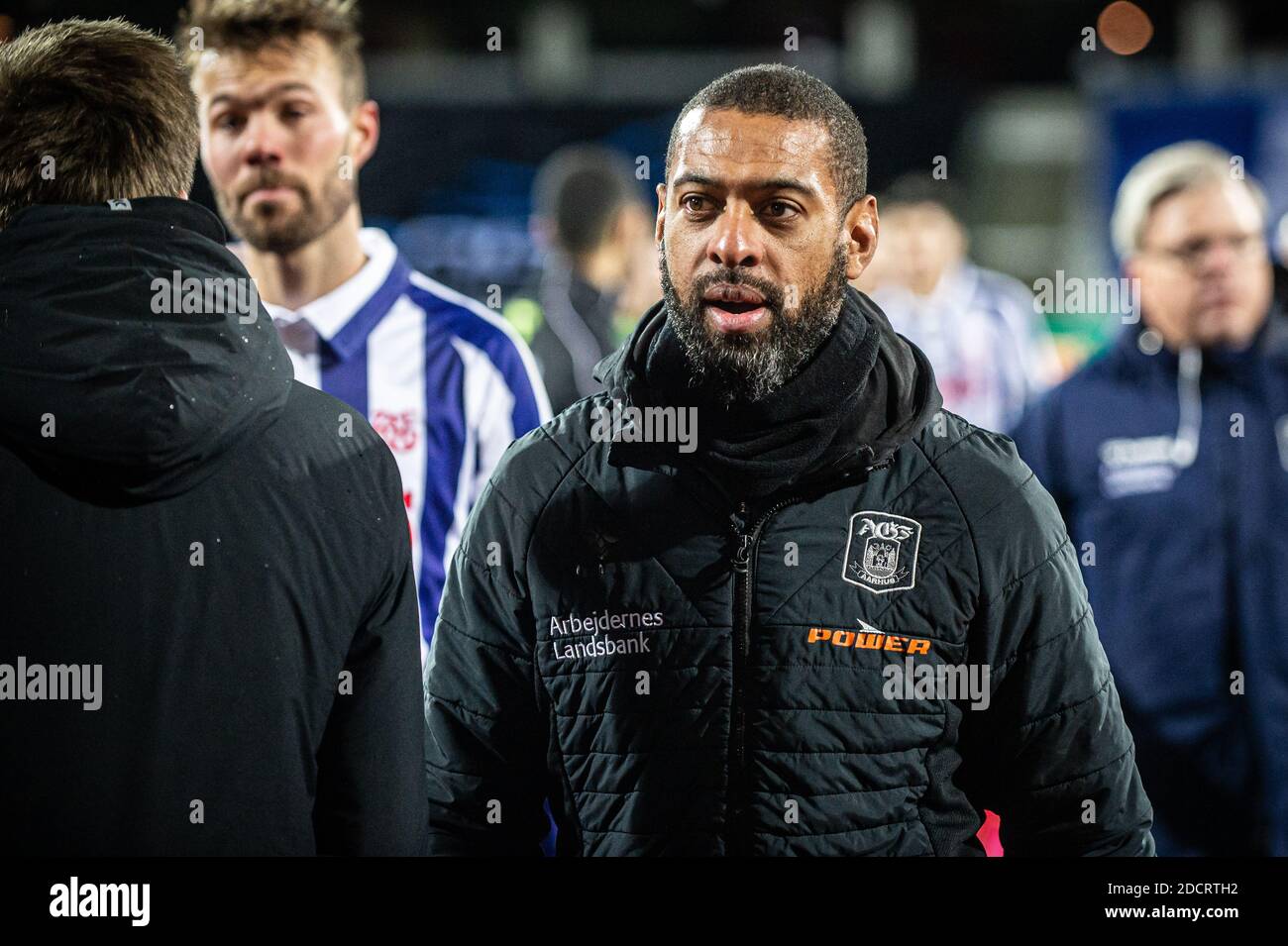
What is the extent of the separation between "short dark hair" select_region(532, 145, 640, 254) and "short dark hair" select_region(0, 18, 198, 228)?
114 inches

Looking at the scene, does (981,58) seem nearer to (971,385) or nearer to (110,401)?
(971,385)

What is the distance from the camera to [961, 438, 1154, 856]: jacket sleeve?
175 centimetres

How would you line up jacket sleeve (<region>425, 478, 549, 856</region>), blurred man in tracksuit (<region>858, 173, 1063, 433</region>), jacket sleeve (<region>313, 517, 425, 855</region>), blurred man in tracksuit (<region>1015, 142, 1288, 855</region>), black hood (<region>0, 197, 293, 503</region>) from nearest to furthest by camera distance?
1. black hood (<region>0, 197, 293, 503</region>)
2. jacket sleeve (<region>313, 517, 425, 855</region>)
3. jacket sleeve (<region>425, 478, 549, 856</region>)
4. blurred man in tracksuit (<region>1015, 142, 1288, 855</region>)
5. blurred man in tracksuit (<region>858, 173, 1063, 433</region>)

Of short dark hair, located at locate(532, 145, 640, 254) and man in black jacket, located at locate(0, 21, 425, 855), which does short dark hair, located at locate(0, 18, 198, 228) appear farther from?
short dark hair, located at locate(532, 145, 640, 254)

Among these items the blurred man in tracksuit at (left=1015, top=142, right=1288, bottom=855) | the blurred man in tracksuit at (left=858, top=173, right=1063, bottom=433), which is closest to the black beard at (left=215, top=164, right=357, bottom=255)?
the blurred man in tracksuit at (left=1015, top=142, right=1288, bottom=855)

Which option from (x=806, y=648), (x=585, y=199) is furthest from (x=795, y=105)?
Answer: (x=585, y=199)

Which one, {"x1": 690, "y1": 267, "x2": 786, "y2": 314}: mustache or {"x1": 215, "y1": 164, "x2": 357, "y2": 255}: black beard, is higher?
{"x1": 215, "y1": 164, "x2": 357, "y2": 255}: black beard

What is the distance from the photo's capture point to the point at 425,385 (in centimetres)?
248

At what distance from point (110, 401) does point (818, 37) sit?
5.92 m

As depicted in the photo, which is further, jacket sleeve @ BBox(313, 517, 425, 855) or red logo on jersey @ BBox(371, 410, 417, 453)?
red logo on jersey @ BBox(371, 410, 417, 453)
